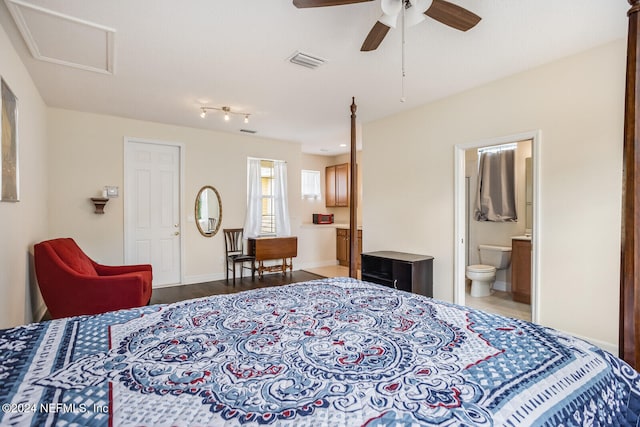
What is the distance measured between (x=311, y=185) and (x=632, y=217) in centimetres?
650

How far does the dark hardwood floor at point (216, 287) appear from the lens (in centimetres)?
446

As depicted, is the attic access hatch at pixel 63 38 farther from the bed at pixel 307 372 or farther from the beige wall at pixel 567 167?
the beige wall at pixel 567 167

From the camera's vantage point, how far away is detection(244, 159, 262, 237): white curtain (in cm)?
575

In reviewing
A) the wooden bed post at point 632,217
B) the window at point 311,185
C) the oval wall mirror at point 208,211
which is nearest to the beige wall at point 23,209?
the oval wall mirror at point 208,211

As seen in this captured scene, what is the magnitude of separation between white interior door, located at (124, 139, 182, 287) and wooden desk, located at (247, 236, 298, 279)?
1199 millimetres

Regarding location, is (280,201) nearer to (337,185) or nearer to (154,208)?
(337,185)

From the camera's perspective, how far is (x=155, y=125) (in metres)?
4.89

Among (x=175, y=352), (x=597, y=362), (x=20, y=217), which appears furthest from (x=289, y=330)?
(x=20, y=217)

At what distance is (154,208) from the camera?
4949 millimetres

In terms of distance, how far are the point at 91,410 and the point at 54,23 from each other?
269 centimetres

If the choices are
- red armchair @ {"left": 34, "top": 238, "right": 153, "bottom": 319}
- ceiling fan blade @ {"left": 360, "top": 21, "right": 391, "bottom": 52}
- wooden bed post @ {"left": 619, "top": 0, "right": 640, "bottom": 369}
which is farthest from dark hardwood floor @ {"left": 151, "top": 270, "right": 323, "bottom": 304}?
wooden bed post @ {"left": 619, "top": 0, "right": 640, "bottom": 369}

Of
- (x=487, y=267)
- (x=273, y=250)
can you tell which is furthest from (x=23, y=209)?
(x=487, y=267)

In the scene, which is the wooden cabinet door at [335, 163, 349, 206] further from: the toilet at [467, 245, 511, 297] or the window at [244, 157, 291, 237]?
the toilet at [467, 245, 511, 297]

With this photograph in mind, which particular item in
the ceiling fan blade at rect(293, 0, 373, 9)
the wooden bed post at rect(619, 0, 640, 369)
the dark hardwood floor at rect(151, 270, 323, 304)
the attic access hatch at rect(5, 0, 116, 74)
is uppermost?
the attic access hatch at rect(5, 0, 116, 74)
